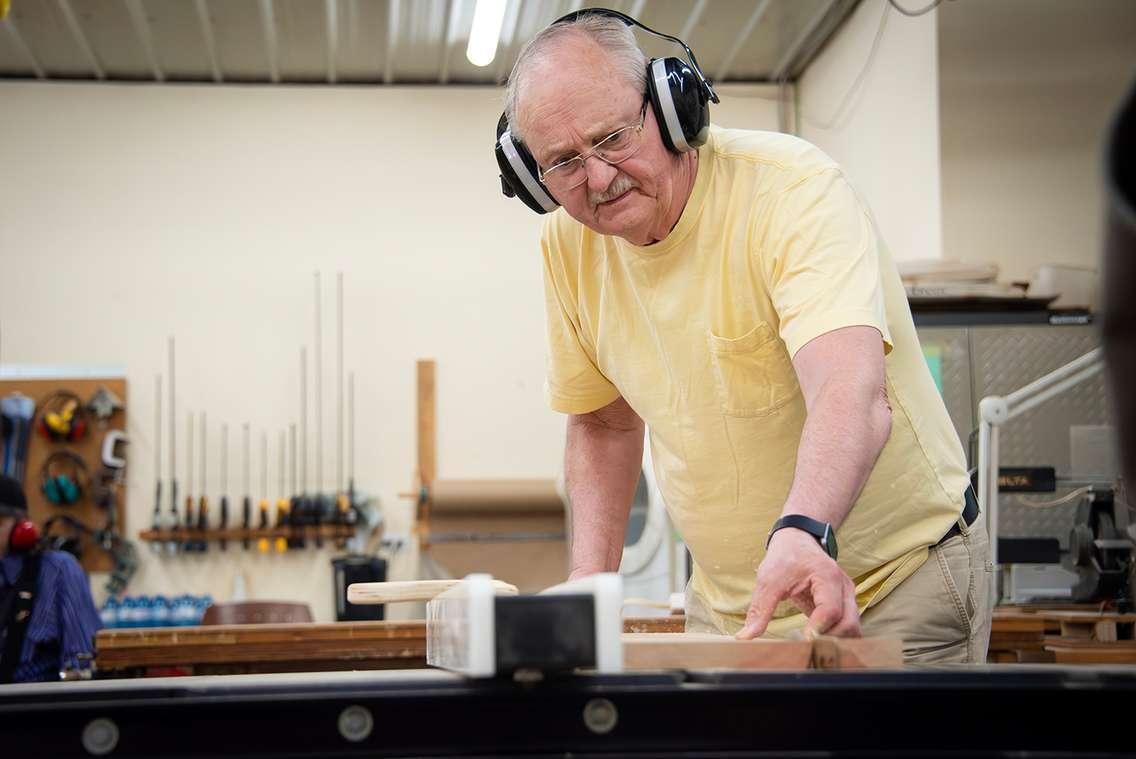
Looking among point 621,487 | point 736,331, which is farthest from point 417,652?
point 736,331

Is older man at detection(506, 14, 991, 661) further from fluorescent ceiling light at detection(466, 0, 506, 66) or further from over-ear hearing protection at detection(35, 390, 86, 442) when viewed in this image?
over-ear hearing protection at detection(35, 390, 86, 442)

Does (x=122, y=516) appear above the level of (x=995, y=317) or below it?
below

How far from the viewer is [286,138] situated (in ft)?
25.2

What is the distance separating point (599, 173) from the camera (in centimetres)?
166

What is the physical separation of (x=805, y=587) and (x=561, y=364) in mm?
840

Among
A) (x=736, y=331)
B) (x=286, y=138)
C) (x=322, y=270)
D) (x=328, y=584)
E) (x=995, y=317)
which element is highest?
(x=286, y=138)

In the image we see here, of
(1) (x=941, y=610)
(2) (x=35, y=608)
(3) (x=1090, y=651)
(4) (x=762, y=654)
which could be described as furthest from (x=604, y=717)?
(2) (x=35, y=608)

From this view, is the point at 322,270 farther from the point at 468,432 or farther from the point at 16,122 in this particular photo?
the point at 16,122

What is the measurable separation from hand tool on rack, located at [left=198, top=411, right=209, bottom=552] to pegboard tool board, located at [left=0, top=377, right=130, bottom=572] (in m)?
0.43

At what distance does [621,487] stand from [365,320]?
5731mm

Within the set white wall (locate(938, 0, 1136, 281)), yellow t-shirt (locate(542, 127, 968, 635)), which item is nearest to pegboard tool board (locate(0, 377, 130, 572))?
white wall (locate(938, 0, 1136, 281))

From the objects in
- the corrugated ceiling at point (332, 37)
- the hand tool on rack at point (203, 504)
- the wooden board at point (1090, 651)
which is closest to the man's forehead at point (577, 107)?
the wooden board at point (1090, 651)

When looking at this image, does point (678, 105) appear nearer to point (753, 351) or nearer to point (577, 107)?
point (577, 107)

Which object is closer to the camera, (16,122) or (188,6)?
(188,6)
